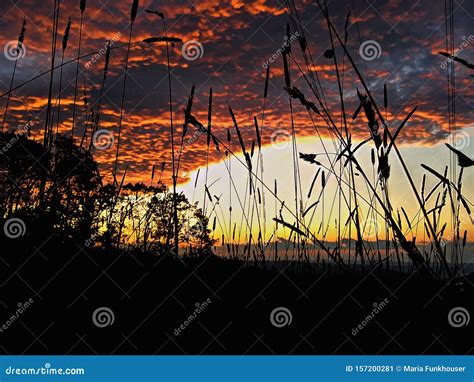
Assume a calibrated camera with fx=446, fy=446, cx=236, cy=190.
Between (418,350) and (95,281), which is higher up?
(418,350)

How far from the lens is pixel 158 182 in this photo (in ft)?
12.7

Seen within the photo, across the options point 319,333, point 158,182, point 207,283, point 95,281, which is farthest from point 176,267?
point 158,182

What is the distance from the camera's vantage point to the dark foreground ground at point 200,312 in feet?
4.50

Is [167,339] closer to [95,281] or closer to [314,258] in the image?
[95,281]

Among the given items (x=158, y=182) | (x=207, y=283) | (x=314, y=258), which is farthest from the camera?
(x=158, y=182)

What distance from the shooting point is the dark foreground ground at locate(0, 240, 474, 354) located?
1.37 metres

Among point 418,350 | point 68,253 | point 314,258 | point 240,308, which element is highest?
point 314,258

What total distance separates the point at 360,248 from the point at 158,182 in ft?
8.08

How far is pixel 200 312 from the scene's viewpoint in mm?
1540

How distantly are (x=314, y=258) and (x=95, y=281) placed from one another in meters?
1.62

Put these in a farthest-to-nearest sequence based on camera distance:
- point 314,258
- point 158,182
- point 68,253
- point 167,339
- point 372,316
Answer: point 158,182 → point 314,258 → point 68,253 → point 372,316 → point 167,339

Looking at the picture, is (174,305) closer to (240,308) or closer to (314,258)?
(240,308)

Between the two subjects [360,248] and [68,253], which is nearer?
[360,248]

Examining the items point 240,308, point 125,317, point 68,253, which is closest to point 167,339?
point 125,317
